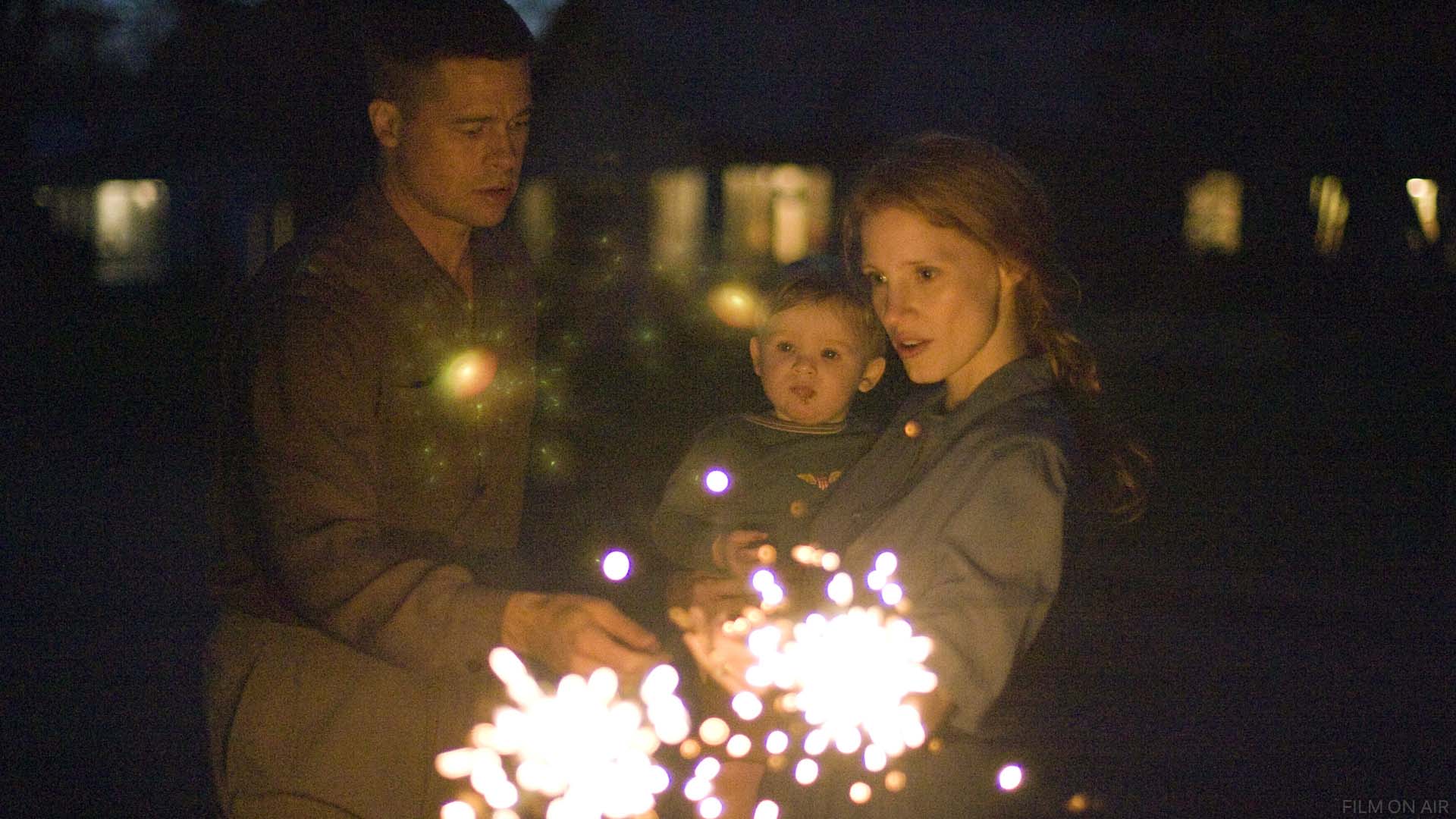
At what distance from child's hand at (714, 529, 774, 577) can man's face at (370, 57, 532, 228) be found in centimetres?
89

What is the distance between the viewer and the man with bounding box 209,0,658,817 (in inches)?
101

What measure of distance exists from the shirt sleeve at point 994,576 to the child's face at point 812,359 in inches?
43.3

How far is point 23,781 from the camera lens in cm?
601

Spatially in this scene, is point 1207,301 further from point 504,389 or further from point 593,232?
point 504,389

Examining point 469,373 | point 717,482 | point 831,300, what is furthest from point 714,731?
point 831,300

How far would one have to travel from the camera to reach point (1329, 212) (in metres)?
28.0

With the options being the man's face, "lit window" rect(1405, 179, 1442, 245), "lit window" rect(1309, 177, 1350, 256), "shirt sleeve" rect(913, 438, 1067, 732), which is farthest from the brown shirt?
"lit window" rect(1405, 179, 1442, 245)

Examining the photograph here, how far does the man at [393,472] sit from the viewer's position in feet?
8.45

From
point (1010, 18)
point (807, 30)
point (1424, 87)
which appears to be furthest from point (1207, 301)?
point (807, 30)

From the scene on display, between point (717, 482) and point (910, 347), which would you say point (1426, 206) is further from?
point (910, 347)

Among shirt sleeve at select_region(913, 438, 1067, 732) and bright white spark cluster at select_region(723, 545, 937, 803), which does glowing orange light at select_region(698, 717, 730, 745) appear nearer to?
bright white spark cluster at select_region(723, 545, 937, 803)

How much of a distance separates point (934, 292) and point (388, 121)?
1228 millimetres

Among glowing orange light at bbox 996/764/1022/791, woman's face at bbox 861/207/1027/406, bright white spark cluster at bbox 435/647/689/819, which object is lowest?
glowing orange light at bbox 996/764/1022/791

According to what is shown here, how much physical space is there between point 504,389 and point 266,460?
737mm
